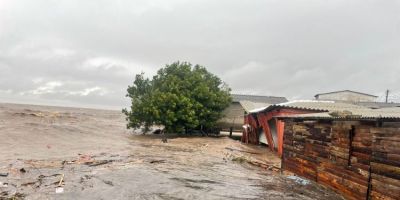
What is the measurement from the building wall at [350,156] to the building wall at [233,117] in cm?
2249

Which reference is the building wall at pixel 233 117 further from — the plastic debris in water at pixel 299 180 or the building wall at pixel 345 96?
the plastic debris in water at pixel 299 180

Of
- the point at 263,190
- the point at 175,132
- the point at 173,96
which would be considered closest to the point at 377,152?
the point at 263,190

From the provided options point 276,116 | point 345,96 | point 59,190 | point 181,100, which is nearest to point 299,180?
point 276,116

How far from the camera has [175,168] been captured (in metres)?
15.3

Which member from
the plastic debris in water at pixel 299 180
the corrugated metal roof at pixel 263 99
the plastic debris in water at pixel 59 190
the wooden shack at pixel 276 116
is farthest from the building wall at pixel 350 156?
the corrugated metal roof at pixel 263 99

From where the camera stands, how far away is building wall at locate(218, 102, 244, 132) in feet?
122

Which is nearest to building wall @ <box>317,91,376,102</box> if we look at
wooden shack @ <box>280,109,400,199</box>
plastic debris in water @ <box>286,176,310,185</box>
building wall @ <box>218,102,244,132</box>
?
building wall @ <box>218,102,244,132</box>

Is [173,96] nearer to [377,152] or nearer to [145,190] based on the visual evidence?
[145,190]

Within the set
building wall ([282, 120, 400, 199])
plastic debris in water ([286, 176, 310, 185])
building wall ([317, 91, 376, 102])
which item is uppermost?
building wall ([317, 91, 376, 102])

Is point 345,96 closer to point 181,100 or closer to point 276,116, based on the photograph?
point 181,100

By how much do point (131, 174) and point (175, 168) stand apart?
2.46 meters

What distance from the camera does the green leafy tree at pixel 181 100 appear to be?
32156mm

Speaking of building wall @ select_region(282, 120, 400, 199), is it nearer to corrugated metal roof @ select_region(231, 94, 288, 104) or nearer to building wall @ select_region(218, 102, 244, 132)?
building wall @ select_region(218, 102, 244, 132)

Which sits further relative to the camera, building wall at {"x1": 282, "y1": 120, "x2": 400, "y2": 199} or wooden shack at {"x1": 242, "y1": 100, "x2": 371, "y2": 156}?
wooden shack at {"x1": 242, "y1": 100, "x2": 371, "y2": 156}
